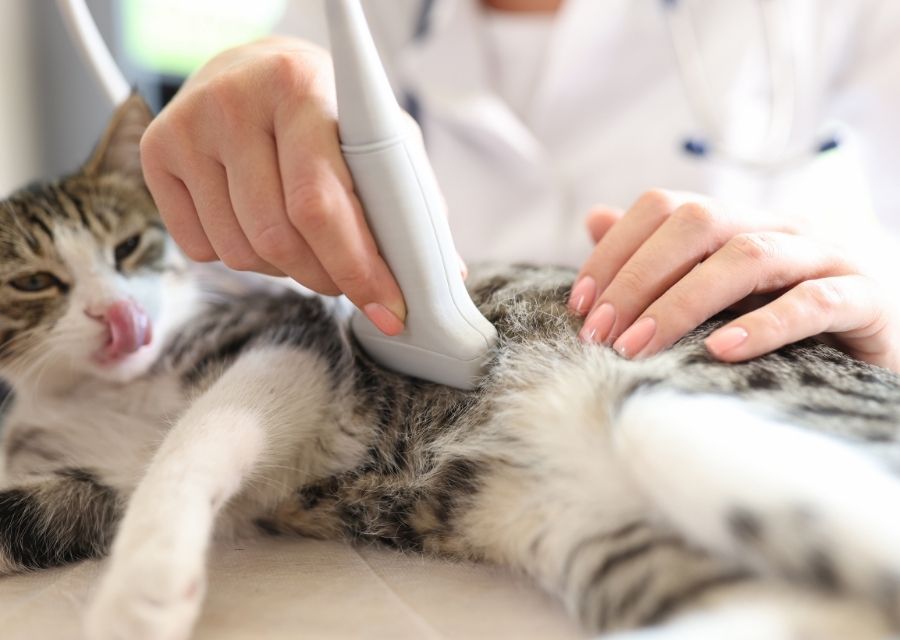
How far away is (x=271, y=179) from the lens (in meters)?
0.60

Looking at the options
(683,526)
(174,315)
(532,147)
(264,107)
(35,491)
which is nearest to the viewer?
(683,526)

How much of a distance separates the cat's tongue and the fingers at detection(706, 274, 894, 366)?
0.58 m

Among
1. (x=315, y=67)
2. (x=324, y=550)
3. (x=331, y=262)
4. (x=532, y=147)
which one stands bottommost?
(x=324, y=550)

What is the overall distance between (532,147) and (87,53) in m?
0.62

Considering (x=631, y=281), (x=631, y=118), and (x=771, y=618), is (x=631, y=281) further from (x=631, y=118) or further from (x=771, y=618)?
(x=631, y=118)

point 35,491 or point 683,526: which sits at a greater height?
point 683,526

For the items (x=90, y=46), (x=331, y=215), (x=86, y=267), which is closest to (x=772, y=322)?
(x=331, y=215)

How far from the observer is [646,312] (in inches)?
25.6

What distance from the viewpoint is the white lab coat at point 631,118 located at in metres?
1.12

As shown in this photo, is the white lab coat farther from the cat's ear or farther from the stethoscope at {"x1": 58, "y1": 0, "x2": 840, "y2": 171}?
the cat's ear

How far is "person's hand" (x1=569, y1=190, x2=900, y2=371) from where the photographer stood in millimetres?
629

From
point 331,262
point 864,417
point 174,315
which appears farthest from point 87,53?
point 864,417

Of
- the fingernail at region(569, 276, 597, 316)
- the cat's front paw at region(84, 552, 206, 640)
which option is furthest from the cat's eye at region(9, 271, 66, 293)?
the fingernail at region(569, 276, 597, 316)

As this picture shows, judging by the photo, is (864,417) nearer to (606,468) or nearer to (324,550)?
(606,468)
